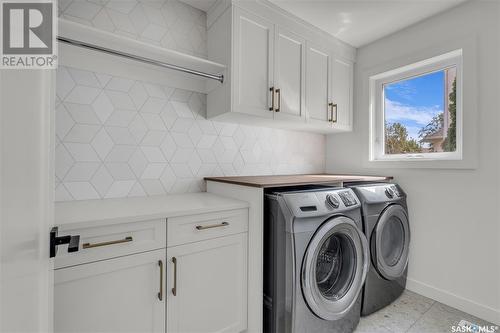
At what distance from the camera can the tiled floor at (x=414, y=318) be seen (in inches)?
64.5

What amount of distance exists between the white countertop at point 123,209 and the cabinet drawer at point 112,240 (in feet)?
0.11

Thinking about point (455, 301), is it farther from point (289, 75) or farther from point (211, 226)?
point (289, 75)

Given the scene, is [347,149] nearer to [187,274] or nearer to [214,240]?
[214,240]

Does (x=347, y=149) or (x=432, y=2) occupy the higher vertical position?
(x=432, y=2)

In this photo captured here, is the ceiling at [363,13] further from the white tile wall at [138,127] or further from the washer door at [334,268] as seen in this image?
the washer door at [334,268]

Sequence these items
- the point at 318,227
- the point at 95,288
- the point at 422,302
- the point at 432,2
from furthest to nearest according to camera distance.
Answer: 1. the point at 422,302
2. the point at 432,2
3. the point at 318,227
4. the point at 95,288

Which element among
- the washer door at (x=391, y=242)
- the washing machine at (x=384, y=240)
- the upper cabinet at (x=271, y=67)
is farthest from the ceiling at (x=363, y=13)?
the washer door at (x=391, y=242)

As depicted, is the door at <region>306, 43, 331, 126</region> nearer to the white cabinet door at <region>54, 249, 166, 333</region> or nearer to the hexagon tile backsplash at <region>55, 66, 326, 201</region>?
the hexagon tile backsplash at <region>55, 66, 326, 201</region>

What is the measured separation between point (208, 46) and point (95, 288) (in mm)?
1818

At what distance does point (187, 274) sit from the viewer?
1.27 m

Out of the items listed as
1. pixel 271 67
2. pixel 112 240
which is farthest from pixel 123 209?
pixel 271 67

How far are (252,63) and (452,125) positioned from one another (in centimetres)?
174

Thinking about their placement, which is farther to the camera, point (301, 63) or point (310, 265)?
point (301, 63)

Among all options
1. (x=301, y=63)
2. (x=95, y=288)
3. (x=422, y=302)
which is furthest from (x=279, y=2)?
(x=422, y=302)
